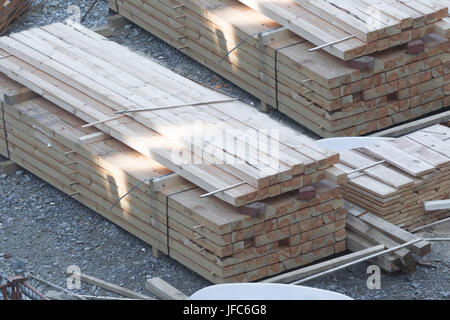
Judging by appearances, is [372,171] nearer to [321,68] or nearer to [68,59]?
[321,68]

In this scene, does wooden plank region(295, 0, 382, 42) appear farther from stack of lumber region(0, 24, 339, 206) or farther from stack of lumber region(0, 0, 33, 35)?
stack of lumber region(0, 0, 33, 35)

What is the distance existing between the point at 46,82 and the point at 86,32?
1.56 metres

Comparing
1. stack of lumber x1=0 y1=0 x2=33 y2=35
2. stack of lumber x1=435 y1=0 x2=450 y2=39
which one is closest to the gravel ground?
stack of lumber x1=435 y1=0 x2=450 y2=39

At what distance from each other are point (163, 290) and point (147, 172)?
1321mm

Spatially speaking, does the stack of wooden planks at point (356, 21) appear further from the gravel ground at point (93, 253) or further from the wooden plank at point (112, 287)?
the wooden plank at point (112, 287)

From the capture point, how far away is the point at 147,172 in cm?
1248

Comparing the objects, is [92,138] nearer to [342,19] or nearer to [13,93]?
[13,93]

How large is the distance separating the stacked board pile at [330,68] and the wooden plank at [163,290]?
3096 mm

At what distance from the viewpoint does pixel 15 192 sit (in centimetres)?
1392

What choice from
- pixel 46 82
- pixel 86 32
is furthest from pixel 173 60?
pixel 46 82

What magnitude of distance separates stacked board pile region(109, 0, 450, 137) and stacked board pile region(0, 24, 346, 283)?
1092 mm

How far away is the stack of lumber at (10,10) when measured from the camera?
16797 millimetres

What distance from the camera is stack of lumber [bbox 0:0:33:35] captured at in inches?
661

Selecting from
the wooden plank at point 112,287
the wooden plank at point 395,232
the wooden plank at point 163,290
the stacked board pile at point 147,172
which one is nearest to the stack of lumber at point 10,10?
the stacked board pile at point 147,172
